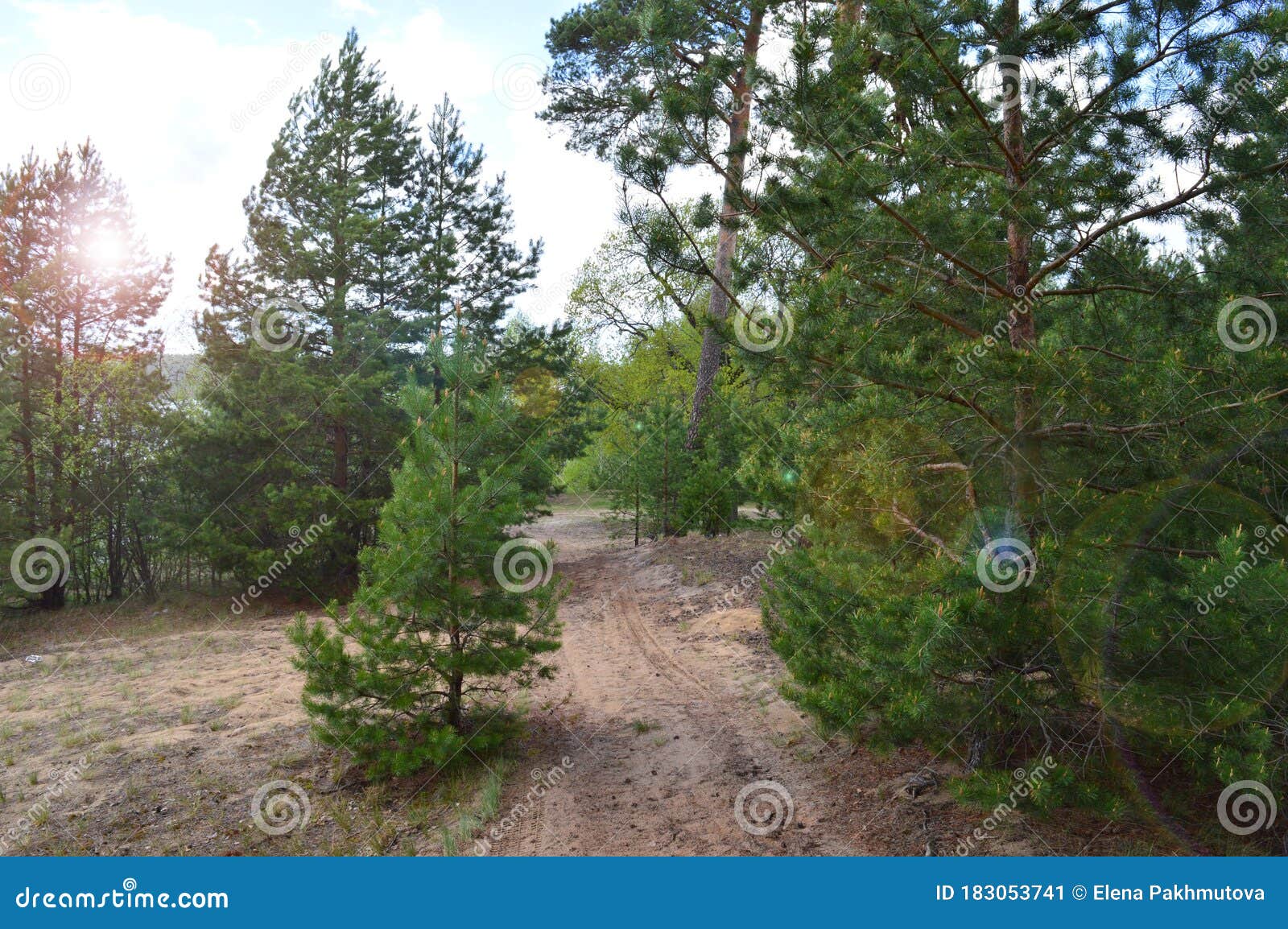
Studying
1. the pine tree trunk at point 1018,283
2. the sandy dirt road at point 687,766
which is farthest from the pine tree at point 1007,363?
the sandy dirt road at point 687,766

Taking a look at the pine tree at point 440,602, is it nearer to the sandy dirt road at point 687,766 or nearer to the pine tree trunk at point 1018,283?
the sandy dirt road at point 687,766

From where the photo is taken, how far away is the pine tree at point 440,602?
6.14 metres

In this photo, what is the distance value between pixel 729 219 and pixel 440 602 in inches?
150

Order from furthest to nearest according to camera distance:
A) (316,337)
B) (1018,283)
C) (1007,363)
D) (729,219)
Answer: (316,337) < (729,219) < (1018,283) < (1007,363)

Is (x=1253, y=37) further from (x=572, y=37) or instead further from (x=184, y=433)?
(x=184, y=433)

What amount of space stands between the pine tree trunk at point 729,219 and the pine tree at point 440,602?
2199 mm

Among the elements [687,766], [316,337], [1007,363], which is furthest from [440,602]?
[316,337]

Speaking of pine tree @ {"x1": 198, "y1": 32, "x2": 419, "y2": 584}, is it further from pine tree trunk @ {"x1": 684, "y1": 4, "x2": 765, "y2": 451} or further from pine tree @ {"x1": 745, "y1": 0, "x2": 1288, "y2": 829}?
pine tree @ {"x1": 745, "y1": 0, "x2": 1288, "y2": 829}

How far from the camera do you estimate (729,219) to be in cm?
609

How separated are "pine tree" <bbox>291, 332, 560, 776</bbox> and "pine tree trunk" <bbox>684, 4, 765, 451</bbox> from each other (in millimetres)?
2199

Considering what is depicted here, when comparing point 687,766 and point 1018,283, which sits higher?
point 1018,283

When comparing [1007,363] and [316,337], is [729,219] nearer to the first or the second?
[1007,363]

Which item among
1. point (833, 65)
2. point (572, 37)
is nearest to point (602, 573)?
point (572, 37)

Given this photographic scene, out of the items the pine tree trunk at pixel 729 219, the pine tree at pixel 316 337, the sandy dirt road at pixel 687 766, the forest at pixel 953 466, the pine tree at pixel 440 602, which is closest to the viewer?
the forest at pixel 953 466
